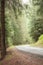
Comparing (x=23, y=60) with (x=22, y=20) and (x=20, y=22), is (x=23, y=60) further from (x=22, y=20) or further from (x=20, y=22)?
(x=22, y=20)

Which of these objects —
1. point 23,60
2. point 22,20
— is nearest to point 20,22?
point 22,20

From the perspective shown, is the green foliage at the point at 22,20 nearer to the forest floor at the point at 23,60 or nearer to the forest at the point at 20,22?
the forest at the point at 20,22

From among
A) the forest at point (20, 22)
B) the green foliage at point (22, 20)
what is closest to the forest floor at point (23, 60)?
the forest at point (20, 22)

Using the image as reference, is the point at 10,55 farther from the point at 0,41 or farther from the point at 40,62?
the point at 40,62

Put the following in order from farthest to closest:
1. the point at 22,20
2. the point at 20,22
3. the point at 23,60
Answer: the point at 22,20 → the point at 20,22 → the point at 23,60

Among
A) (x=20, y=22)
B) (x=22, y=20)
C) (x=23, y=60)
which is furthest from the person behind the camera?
(x=22, y=20)

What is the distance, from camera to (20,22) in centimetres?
3291

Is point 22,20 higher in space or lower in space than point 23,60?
lower

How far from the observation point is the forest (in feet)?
50.6

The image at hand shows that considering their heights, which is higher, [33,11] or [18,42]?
[33,11]

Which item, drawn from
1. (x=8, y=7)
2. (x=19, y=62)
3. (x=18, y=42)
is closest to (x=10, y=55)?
(x=19, y=62)

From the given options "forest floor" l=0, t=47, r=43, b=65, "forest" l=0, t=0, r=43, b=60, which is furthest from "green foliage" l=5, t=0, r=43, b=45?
"forest floor" l=0, t=47, r=43, b=65

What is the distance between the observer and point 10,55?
15.2 metres

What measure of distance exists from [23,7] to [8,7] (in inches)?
44.8
